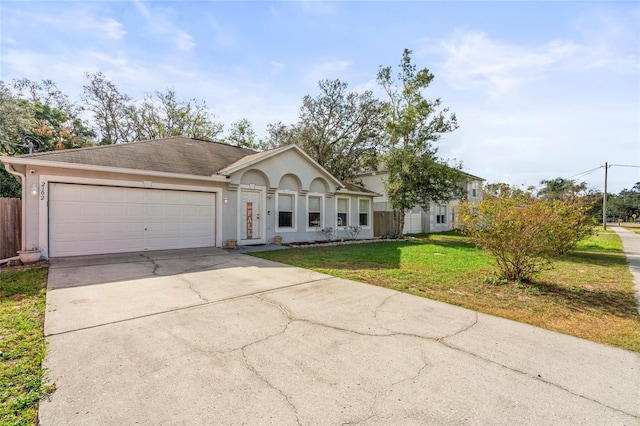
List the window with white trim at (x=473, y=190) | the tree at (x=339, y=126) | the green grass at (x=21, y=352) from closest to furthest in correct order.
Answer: the green grass at (x=21, y=352)
the tree at (x=339, y=126)
the window with white trim at (x=473, y=190)

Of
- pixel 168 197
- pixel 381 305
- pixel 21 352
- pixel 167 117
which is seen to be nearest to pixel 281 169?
pixel 168 197

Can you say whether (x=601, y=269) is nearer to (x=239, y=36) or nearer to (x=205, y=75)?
(x=239, y=36)

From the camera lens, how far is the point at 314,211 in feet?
48.5

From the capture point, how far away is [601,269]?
28.7 feet

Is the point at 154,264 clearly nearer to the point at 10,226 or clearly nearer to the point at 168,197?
the point at 168,197

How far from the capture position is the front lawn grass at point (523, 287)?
434 cm

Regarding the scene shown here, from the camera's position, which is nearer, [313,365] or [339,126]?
[313,365]

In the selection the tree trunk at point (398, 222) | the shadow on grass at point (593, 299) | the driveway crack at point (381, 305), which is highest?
the tree trunk at point (398, 222)

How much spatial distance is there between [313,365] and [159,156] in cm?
1086

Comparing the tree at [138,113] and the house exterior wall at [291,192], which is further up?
the tree at [138,113]

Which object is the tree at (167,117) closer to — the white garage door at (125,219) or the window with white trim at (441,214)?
the white garage door at (125,219)

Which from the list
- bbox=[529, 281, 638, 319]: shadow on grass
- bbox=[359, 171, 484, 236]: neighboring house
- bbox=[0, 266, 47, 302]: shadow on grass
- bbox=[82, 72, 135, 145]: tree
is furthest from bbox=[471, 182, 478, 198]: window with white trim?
bbox=[0, 266, 47, 302]: shadow on grass

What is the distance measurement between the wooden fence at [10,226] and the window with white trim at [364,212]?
548 inches

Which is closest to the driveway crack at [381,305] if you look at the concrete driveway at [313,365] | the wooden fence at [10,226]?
the concrete driveway at [313,365]
